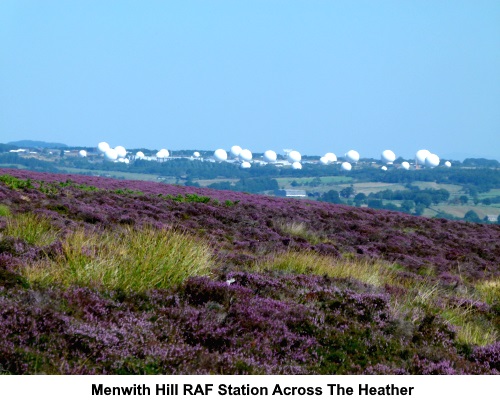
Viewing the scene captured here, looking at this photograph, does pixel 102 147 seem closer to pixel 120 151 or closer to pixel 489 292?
pixel 120 151

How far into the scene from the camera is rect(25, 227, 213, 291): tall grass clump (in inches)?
304

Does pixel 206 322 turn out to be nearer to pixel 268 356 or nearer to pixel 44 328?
pixel 268 356

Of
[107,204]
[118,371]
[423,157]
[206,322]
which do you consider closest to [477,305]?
[206,322]

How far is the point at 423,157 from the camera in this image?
161 m

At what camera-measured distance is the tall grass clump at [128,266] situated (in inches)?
304

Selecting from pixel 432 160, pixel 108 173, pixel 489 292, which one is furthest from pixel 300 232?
pixel 432 160

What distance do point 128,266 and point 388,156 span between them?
15906 centimetres

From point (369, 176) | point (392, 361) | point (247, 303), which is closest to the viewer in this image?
point (392, 361)

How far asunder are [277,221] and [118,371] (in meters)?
20.3

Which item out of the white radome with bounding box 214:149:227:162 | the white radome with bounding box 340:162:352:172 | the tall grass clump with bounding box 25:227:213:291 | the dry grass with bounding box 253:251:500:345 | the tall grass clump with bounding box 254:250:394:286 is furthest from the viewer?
the white radome with bounding box 214:149:227:162

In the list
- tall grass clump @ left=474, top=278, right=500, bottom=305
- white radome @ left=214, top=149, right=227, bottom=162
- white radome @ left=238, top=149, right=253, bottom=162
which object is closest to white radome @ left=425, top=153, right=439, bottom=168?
white radome @ left=238, top=149, right=253, bottom=162

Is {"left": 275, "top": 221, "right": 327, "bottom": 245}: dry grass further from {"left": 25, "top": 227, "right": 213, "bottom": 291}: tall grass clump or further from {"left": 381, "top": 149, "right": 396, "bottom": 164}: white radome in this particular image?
{"left": 381, "top": 149, "right": 396, "bottom": 164}: white radome

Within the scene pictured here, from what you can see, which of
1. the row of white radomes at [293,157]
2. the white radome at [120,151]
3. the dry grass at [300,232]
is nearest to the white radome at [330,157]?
the row of white radomes at [293,157]

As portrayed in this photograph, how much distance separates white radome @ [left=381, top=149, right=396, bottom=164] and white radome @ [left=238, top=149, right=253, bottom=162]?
30395mm
